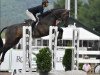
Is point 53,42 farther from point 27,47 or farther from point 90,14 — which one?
point 90,14

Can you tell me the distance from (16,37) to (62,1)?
167ft

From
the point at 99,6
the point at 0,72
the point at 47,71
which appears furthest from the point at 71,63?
the point at 99,6

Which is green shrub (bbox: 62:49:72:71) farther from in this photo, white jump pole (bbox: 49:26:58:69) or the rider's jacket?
the rider's jacket

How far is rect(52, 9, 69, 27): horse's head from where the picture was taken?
16.9 m

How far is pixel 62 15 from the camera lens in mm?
16953

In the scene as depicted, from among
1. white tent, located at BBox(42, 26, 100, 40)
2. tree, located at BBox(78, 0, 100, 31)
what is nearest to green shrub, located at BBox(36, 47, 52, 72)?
white tent, located at BBox(42, 26, 100, 40)

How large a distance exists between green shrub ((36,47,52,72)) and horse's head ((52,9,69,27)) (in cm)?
315

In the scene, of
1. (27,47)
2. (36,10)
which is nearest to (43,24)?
(36,10)

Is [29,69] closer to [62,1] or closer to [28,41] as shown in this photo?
[28,41]

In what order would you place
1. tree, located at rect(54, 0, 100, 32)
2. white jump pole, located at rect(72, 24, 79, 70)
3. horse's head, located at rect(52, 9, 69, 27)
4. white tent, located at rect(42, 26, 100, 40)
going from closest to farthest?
white jump pole, located at rect(72, 24, 79, 70) → horse's head, located at rect(52, 9, 69, 27) → white tent, located at rect(42, 26, 100, 40) → tree, located at rect(54, 0, 100, 32)

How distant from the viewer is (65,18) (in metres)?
16.9

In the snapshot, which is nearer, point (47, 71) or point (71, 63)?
point (47, 71)

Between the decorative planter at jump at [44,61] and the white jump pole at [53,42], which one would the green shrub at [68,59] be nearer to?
the white jump pole at [53,42]

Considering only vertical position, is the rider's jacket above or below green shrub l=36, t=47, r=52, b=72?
above
